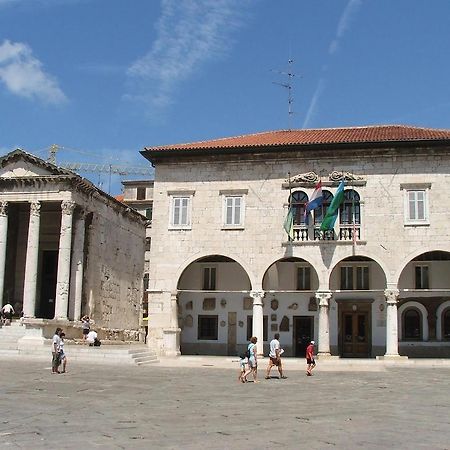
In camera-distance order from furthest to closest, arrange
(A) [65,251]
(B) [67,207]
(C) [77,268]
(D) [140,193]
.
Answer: (D) [140,193]
(C) [77,268]
(B) [67,207]
(A) [65,251]

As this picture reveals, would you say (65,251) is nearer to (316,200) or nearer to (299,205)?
(299,205)

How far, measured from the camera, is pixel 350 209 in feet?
103

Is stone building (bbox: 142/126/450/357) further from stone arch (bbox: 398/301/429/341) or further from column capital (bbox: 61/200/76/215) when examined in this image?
column capital (bbox: 61/200/76/215)

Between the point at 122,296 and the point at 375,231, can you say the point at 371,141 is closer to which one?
the point at 375,231

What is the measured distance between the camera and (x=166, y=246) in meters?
32.8

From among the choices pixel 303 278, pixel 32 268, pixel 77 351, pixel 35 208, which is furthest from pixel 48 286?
pixel 303 278

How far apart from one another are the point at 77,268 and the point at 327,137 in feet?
51.6

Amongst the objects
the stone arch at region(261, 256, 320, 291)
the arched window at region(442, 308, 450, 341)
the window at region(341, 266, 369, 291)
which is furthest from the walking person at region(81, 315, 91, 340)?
the arched window at region(442, 308, 450, 341)

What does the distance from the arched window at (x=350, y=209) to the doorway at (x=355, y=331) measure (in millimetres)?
5097

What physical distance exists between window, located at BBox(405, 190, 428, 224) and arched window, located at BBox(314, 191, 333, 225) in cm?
374

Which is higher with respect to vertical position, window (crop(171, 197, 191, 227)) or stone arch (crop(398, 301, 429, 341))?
window (crop(171, 197, 191, 227))

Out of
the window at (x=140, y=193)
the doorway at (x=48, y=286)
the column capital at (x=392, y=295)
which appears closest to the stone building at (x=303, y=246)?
the column capital at (x=392, y=295)

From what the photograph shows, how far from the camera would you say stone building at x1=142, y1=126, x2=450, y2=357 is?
101 ft

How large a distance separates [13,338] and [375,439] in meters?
25.0
